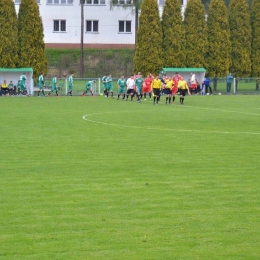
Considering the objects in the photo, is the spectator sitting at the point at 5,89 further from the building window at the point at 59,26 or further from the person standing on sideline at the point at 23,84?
A: the building window at the point at 59,26

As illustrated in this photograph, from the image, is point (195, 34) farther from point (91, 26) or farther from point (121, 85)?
point (91, 26)

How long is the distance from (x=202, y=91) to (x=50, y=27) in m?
32.3

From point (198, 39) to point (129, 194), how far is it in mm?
56302

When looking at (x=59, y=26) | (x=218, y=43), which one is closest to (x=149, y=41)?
(x=218, y=43)

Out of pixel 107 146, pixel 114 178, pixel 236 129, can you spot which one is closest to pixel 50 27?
pixel 236 129

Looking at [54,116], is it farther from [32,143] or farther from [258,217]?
[258,217]

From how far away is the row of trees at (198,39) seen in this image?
68.5 metres

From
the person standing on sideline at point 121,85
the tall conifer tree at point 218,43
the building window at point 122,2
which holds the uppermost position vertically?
the building window at point 122,2

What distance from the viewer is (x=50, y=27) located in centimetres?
9112

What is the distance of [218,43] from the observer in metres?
69.3

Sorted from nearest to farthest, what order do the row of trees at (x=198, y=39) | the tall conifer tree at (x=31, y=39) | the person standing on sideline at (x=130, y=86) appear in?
the person standing on sideline at (x=130, y=86) < the tall conifer tree at (x=31, y=39) < the row of trees at (x=198, y=39)

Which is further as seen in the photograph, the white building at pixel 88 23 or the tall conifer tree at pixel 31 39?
the white building at pixel 88 23

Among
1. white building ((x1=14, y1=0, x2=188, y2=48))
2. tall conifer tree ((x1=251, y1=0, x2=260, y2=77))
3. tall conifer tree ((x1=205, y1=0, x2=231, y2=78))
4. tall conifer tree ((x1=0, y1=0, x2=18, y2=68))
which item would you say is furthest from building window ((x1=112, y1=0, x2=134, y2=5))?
tall conifer tree ((x1=0, y1=0, x2=18, y2=68))

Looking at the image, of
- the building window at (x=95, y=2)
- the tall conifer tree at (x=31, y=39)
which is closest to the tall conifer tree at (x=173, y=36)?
the tall conifer tree at (x=31, y=39)
